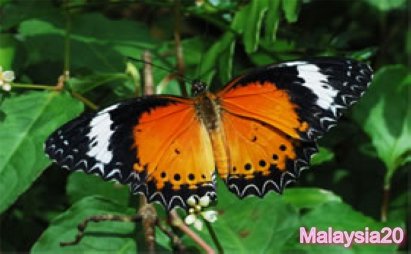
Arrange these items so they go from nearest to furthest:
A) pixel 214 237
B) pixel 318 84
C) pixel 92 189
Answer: pixel 214 237, pixel 318 84, pixel 92 189

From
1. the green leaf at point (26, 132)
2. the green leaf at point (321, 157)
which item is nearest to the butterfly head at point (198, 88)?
the green leaf at point (26, 132)

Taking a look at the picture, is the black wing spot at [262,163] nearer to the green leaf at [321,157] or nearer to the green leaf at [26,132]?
the green leaf at [321,157]

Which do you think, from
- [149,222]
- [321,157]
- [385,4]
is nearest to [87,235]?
[149,222]

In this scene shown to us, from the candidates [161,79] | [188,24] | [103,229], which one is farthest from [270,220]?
[188,24]

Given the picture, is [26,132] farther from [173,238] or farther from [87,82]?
[173,238]

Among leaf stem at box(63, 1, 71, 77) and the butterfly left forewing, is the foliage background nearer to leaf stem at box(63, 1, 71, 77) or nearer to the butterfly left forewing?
leaf stem at box(63, 1, 71, 77)

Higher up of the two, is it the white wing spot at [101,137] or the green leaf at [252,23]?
the green leaf at [252,23]
